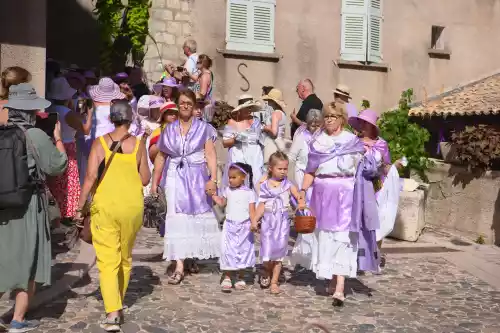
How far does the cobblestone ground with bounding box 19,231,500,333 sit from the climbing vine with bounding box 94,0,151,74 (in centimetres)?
745

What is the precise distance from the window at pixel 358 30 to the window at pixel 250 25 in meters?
1.70

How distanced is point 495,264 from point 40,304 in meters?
5.69

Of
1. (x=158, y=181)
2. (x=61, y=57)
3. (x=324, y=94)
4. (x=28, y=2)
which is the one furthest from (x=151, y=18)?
(x=158, y=181)

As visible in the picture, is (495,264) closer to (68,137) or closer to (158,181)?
(158,181)

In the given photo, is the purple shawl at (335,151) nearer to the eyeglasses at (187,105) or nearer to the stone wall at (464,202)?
the eyeglasses at (187,105)

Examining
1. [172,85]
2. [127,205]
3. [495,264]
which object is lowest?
[495,264]

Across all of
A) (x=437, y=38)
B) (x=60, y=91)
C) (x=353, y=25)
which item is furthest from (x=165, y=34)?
→ (x=437, y=38)

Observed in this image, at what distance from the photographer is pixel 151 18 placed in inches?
577

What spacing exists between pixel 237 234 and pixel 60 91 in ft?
12.8

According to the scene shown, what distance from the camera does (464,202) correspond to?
11297 mm

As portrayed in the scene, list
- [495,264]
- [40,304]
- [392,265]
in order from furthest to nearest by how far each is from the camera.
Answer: [495,264] < [392,265] < [40,304]

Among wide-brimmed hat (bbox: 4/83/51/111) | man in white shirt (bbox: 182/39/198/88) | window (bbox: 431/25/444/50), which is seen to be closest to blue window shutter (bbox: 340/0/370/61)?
window (bbox: 431/25/444/50)

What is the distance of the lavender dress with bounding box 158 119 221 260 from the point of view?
7.31 meters

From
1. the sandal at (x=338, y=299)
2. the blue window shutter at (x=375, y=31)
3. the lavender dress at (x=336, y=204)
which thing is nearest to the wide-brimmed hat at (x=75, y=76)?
the lavender dress at (x=336, y=204)
